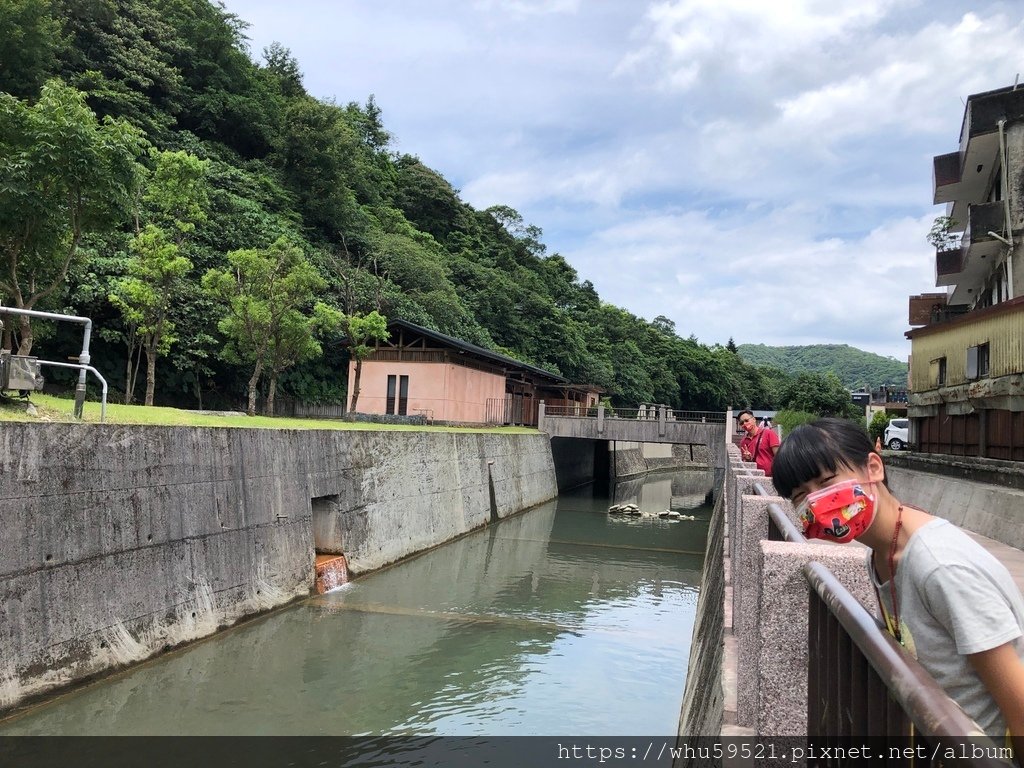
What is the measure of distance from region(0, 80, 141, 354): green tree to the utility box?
4.82 m

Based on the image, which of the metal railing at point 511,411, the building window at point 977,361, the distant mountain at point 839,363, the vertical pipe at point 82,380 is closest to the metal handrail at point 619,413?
the metal railing at point 511,411

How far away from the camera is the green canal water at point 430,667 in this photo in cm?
791

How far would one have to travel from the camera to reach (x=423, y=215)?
62094 millimetres

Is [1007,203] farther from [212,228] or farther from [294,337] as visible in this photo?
[212,228]

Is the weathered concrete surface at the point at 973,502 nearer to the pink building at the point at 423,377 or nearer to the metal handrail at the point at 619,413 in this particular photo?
the metal handrail at the point at 619,413

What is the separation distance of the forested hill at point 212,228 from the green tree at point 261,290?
2.6 inches

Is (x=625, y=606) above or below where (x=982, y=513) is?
below

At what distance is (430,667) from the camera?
9938 mm

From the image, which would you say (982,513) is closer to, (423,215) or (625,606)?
(625,606)

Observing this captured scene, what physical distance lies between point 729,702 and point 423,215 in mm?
61425

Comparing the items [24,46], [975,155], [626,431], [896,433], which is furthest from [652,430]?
[24,46]

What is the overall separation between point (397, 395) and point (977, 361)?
20.6m

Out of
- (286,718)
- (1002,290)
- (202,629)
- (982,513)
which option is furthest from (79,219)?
(1002,290)

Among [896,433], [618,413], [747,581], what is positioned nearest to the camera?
[747,581]
